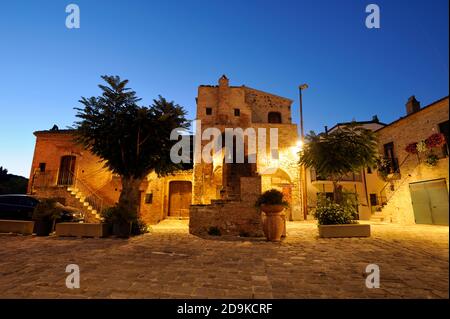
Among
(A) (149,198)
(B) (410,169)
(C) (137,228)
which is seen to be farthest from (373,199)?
(C) (137,228)

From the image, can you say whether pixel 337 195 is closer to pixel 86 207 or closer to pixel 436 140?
pixel 436 140

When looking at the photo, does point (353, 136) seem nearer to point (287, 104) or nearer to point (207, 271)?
point (207, 271)

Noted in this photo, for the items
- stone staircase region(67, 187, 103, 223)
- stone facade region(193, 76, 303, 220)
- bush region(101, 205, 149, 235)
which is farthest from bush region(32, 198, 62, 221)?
stone facade region(193, 76, 303, 220)

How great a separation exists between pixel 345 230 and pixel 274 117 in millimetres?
14520

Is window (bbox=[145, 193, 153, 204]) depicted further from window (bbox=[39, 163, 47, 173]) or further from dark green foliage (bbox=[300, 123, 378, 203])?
dark green foliage (bbox=[300, 123, 378, 203])

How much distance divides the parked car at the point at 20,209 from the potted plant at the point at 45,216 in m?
0.58

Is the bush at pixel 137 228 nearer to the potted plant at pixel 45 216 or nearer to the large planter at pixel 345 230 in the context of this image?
the potted plant at pixel 45 216

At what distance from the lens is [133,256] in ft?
17.0

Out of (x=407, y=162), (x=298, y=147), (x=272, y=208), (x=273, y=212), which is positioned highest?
(x=298, y=147)

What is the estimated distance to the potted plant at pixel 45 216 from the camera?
8656 mm

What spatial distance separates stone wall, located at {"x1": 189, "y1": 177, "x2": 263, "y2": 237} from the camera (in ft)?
28.1

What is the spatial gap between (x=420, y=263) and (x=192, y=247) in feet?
16.5

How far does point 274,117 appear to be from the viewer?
68.5 ft

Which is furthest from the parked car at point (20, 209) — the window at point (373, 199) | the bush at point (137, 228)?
the window at point (373, 199)
